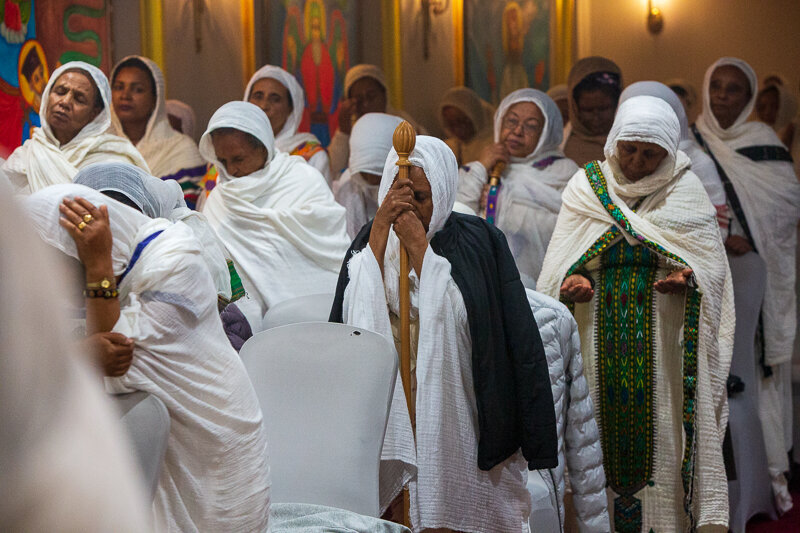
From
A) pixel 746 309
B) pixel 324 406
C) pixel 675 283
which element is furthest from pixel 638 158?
pixel 324 406

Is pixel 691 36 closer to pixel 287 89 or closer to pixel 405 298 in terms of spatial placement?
pixel 287 89

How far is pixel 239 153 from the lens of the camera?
14.3 ft

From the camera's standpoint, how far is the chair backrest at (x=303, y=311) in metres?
3.38

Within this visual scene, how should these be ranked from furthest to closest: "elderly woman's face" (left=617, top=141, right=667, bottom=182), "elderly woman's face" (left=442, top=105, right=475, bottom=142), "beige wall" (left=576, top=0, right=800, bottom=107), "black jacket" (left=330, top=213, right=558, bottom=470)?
1. "beige wall" (left=576, top=0, right=800, bottom=107)
2. "elderly woman's face" (left=442, top=105, right=475, bottom=142)
3. "elderly woman's face" (left=617, top=141, right=667, bottom=182)
4. "black jacket" (left=330, top=213, right=558, bottom=470)

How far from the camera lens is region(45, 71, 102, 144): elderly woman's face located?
411cm

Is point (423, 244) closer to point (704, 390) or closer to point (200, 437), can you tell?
point (200, 437)

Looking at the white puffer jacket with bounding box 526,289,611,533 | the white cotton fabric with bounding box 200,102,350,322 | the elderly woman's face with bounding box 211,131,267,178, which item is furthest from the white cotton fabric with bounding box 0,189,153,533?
the elderly woman's face with bounding box 211,131,267,178

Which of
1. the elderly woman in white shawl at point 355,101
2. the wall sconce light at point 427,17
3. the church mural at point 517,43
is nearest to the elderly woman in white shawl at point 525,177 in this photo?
the elderly woman in white shawl at point 355,101

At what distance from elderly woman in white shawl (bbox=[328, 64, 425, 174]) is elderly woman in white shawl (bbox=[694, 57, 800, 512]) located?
179 cm

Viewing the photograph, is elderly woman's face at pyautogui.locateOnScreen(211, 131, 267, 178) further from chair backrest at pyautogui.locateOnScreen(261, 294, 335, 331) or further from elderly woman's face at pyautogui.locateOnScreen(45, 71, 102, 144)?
chair backrest at pyautogui.locateOnScreen(261, 294, 335, 331)

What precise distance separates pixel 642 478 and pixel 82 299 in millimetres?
2258

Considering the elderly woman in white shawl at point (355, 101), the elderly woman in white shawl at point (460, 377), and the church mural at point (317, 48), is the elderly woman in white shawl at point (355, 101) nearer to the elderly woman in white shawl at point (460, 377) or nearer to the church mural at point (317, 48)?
the church mural at point (317, 48)

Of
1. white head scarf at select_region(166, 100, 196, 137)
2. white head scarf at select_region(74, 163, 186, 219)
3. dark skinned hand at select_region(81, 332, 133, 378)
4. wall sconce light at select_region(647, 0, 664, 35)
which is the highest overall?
wall sconce light at select_region(647, 0, 664, 35)

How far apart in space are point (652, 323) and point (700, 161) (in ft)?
4.21
